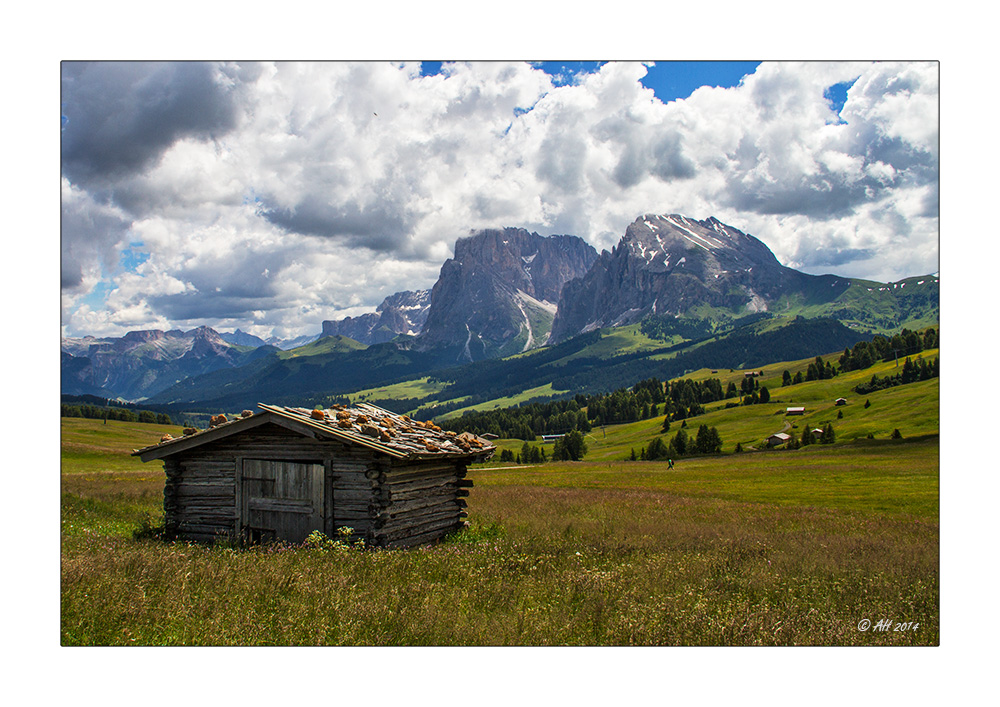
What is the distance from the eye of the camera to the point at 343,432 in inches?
501

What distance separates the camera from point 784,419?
130875mm

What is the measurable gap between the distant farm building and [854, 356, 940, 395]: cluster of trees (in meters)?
40.9

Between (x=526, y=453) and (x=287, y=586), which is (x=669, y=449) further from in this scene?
(x=287, y=586)

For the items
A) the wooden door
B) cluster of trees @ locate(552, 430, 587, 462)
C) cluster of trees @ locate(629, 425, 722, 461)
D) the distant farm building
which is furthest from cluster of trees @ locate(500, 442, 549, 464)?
the wooden door

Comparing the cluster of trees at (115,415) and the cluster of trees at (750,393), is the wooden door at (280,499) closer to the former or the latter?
the cluster of trees at (115,415)

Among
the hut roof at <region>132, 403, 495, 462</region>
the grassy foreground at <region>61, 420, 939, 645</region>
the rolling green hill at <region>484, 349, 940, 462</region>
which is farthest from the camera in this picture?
the rolling green hill at <region>484, 349, 940, 462</region>

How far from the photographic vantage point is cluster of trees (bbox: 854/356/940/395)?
129m

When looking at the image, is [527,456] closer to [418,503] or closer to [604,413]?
[604,413]

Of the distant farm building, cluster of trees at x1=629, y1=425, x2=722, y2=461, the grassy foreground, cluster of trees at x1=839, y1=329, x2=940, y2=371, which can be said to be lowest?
cluster of trees at x1=629, y1=425, x2=722, y2=461

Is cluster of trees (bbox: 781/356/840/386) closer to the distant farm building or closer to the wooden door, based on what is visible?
the distant farm building

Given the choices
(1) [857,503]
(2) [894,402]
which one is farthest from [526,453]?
(1) [857,503]

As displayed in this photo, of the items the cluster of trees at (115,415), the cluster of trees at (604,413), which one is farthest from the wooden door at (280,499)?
the cluster of trees at (604,413)

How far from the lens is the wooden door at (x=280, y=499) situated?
13289 mm

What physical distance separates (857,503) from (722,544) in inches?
1173
